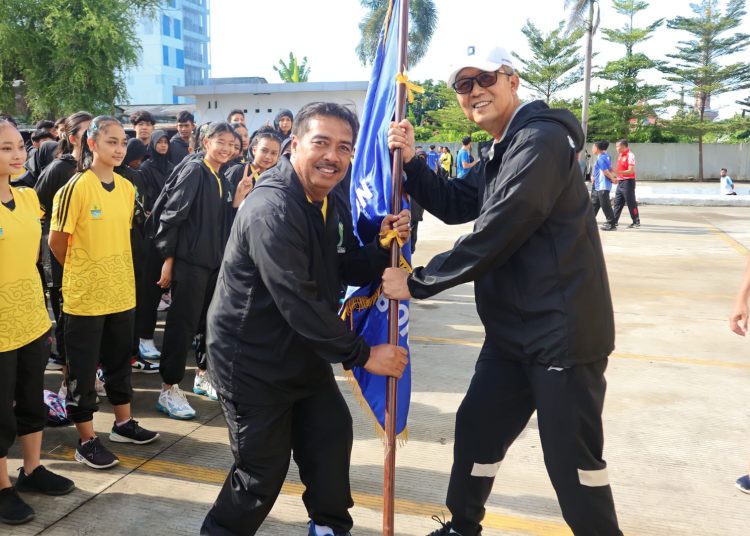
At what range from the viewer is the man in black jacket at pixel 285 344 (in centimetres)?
232

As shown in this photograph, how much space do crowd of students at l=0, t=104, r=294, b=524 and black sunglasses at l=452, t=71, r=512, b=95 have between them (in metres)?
1.41

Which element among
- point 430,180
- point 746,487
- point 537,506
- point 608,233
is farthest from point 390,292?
point 608,233

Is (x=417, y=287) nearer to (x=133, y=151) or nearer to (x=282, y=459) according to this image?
(x=282, y=459)

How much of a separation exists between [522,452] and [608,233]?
418 inches

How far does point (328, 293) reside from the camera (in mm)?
2611

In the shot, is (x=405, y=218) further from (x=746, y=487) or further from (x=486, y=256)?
(x=746, y=487)

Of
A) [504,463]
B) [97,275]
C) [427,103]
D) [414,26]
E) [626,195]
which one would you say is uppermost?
[414,26]

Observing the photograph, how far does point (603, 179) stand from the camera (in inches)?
540

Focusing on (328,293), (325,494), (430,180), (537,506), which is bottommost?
(537,506)

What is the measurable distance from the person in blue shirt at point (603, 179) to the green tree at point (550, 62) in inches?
1060

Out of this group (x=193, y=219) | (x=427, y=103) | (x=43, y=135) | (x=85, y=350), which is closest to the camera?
(x=85, y=350)

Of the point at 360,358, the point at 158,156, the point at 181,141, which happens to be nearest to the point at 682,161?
the point at 181,141

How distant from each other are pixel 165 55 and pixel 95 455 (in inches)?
3299

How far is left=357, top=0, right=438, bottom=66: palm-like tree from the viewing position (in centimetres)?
4156
